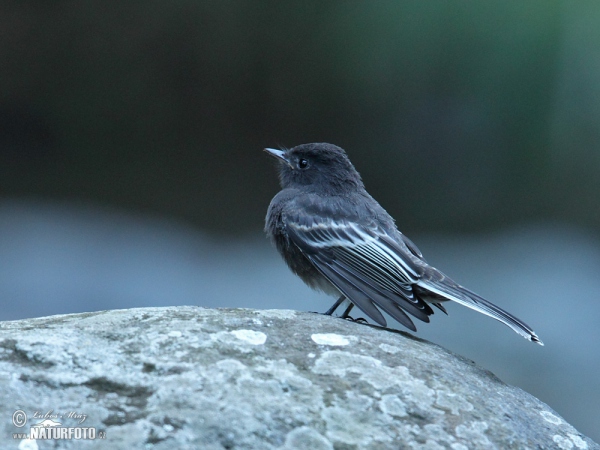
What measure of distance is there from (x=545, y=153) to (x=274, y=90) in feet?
10.2

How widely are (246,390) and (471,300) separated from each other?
203 cm

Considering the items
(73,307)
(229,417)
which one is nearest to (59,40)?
(73,307)

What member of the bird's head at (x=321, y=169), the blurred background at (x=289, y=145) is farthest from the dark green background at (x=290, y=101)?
the bird's head at (x=321, y=169)

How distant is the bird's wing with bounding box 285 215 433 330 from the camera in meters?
4.63

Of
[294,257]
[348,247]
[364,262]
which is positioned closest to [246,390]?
[364,262]

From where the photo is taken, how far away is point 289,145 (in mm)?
7547

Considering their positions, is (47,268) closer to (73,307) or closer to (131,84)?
(73,307)

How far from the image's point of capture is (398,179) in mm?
8062

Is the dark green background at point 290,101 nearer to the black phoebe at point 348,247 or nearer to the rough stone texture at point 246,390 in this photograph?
the black phoebe at point 348,247

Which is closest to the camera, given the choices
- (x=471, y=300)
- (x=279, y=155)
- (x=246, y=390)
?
(x=246, y=390)

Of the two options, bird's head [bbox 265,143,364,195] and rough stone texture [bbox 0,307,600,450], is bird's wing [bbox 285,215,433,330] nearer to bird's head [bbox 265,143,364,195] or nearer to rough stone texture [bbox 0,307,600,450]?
bird's head [bbox 265,143,364,195]

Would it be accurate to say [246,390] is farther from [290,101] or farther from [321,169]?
[290,101]

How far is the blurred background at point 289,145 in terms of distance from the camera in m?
7.13

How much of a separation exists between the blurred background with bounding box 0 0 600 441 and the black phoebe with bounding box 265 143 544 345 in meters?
1.25
